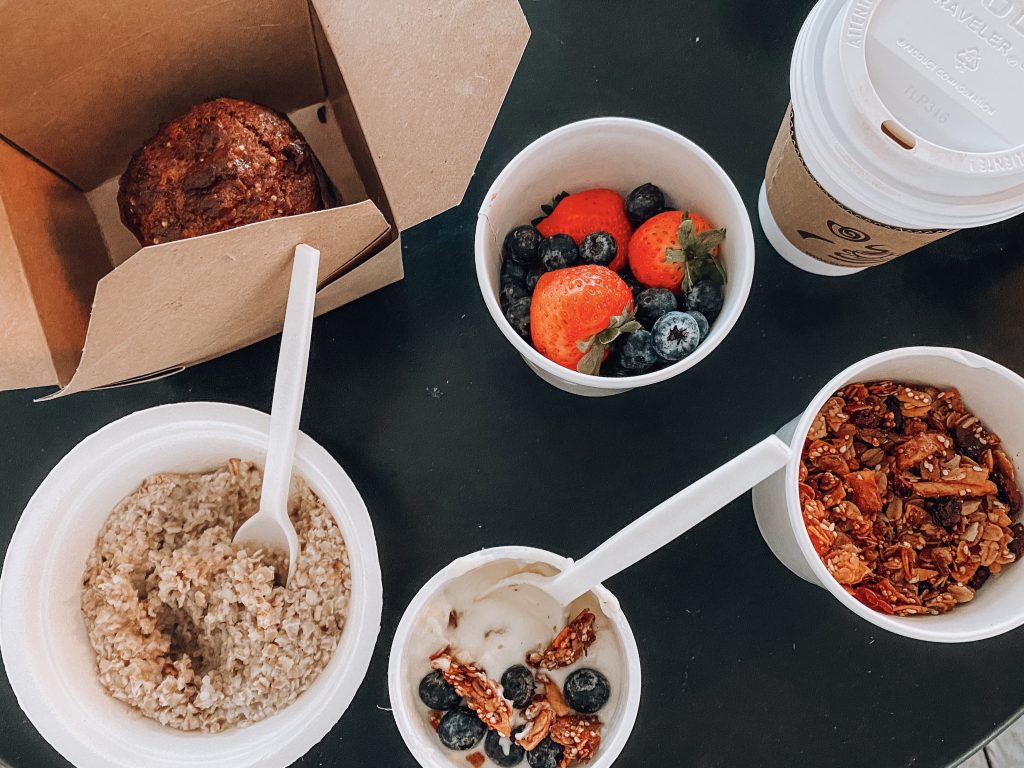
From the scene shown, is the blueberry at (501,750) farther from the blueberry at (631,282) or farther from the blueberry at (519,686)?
the blueberry at (631,282)

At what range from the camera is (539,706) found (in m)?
0.95

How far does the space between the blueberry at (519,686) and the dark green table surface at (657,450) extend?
0.17 m

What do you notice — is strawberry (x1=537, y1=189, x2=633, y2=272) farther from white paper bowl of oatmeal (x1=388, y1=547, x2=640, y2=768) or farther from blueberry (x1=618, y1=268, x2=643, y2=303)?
white paper bowl of oatmeal (x1=388, y1=547, x2=640, y2=768)

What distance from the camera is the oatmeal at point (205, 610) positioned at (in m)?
0.95

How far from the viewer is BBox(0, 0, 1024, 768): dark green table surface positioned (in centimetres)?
106

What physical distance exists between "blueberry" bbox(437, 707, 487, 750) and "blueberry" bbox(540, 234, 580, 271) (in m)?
0.50

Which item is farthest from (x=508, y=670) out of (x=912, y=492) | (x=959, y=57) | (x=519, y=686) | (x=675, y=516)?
(x=959, y=57)

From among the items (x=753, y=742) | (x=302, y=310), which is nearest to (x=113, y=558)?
(x=302, y=310)

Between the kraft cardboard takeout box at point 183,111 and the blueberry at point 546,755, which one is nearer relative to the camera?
the kraft cardboard takeout box at point 183,111

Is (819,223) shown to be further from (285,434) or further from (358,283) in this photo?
(285,434)

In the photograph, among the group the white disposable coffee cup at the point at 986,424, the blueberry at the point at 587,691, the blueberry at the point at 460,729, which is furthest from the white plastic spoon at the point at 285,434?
the white disposable coffee cup at the point at 986,424

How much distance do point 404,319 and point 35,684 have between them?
572 millimetres

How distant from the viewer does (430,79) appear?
795mm

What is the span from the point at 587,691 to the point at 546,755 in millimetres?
81
